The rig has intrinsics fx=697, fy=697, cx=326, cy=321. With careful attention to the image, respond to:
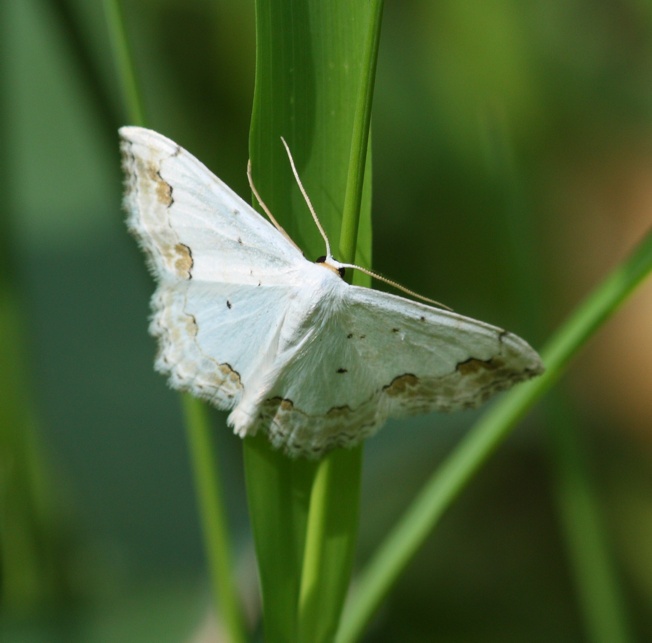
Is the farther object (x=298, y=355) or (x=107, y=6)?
(x=298, y=355)

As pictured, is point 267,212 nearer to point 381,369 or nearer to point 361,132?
point 361,132

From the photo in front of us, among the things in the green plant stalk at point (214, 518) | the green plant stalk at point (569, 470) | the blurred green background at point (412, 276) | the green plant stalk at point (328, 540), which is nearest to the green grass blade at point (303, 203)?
the green plant stalk at point (328, 540)

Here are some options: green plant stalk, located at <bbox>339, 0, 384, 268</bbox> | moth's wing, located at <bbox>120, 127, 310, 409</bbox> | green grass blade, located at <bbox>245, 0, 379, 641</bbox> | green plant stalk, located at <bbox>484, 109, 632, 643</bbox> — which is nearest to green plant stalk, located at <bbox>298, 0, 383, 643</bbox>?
green grass blade, located at <bbox>245, 0, 379, 641</bbox>

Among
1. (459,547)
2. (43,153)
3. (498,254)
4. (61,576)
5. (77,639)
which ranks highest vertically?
(43,153)

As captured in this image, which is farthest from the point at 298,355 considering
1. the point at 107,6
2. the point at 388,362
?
the point at 107,6

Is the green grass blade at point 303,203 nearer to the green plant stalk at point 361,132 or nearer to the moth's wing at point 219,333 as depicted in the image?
the green plant stalk at point 361,132

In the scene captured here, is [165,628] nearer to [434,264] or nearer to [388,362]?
[388,362]

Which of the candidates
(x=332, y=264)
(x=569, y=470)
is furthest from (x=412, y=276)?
(x=332, y=264)
